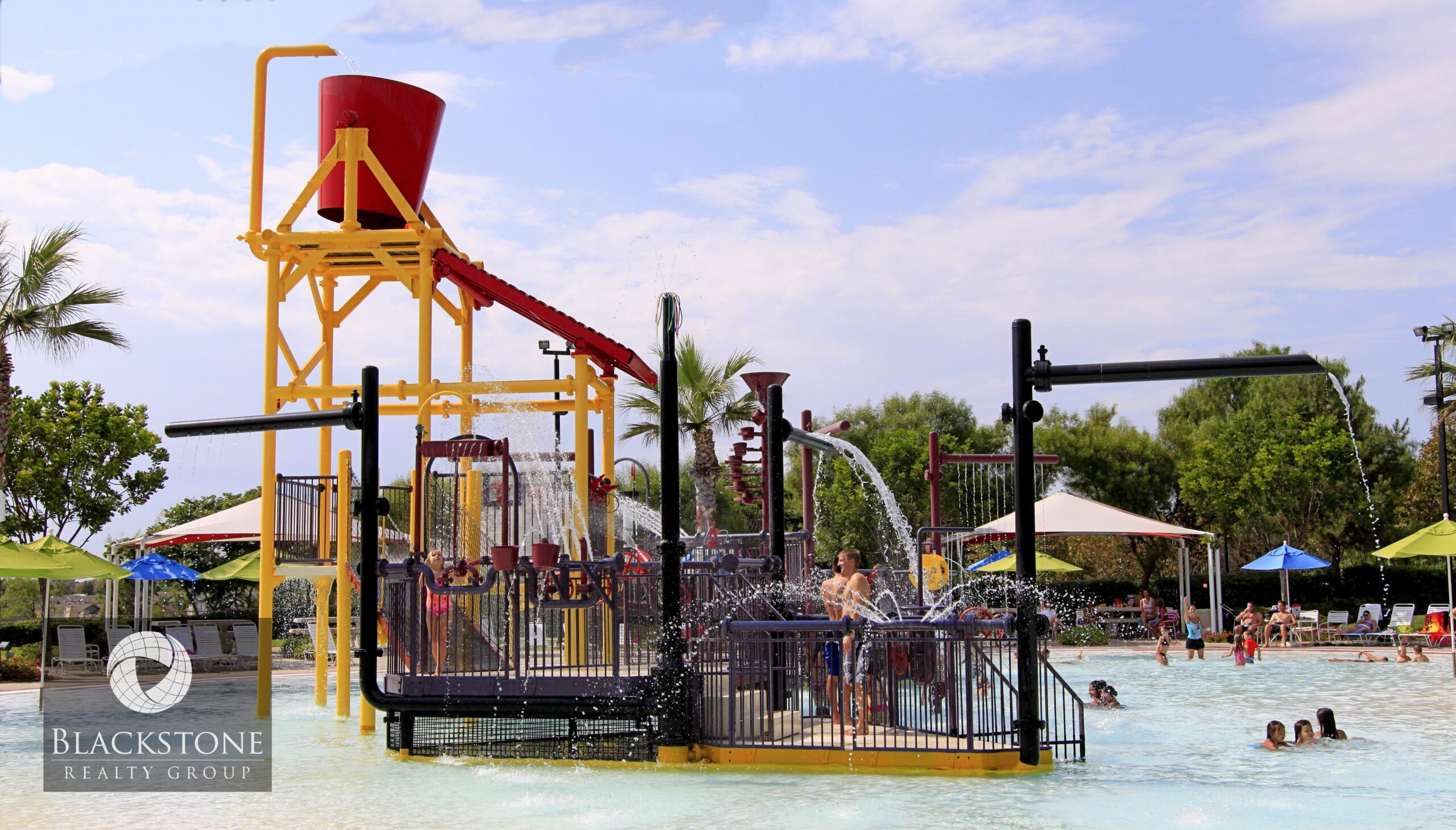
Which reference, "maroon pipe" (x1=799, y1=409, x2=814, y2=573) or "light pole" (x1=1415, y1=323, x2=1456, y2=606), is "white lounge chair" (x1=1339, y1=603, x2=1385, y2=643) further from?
"maroon pipe" (x1=799, y1=409, x2=814, y2=573)

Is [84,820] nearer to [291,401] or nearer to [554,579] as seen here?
[554,579]

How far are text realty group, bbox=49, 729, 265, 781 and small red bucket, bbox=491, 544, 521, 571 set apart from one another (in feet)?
10.3

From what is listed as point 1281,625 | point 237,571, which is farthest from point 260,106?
point 1281,625

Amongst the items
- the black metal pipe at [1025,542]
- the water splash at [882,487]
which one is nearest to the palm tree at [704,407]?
the water splash at [882,487]

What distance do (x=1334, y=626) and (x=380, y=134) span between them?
30.4 m

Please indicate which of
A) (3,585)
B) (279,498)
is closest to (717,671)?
(279,498)

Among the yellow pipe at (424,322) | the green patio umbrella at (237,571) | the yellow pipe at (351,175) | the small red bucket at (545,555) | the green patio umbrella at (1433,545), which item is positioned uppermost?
the yellow pipe at (351,175)

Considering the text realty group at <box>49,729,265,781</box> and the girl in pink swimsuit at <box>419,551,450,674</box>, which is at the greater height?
the girl in pink swimsuit at <box>419,551,450,674</box>

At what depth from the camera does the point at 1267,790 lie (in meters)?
10.9

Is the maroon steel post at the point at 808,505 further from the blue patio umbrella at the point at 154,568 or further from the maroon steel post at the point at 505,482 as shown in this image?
the blue patio umbrella at the point at 154,568

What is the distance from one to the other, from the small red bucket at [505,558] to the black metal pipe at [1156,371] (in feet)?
16.4

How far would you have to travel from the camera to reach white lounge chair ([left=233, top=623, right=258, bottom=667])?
2762 centimetres

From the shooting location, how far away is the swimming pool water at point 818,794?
9414 millimetres

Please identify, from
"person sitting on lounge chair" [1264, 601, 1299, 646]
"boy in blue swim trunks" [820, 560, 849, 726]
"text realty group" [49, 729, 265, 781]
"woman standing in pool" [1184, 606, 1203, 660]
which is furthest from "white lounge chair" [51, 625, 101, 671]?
"person sitting on lounge chair" [1264, 601, 1299, 646]
